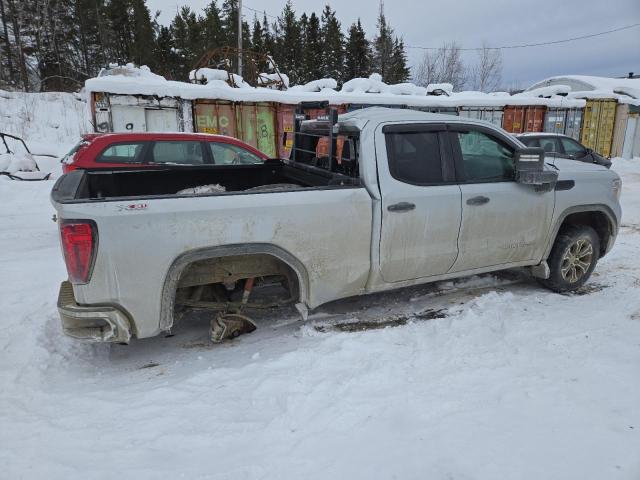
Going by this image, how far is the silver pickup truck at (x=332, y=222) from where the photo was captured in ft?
9.20

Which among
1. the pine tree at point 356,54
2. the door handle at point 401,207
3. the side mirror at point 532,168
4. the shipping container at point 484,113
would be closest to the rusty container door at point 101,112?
the door handle at point 401,207

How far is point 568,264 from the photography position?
4.52m


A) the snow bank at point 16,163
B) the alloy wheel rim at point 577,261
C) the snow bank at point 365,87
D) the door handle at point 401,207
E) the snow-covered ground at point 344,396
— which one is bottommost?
the snow-covered ground at point 344,396

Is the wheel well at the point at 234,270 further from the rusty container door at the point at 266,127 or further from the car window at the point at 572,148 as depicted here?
the car window at the point at 572,148

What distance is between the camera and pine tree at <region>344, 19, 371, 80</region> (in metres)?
40.7

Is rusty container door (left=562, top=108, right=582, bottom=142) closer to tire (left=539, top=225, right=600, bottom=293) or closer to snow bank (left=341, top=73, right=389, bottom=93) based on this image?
snow bank (left=341, top=73, right=389, bottom=93)

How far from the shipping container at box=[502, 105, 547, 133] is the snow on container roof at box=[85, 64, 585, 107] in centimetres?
Answer: 24

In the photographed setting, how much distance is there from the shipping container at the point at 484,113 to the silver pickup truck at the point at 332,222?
12999 millimetres

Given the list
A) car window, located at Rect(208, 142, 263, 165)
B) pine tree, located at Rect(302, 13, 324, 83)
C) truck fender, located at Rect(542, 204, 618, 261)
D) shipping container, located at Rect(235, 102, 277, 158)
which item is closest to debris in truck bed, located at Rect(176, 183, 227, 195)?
car window, located at Rect(208, 142, 263, 165)

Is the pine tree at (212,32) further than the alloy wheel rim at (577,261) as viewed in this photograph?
Yes

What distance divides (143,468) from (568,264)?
4.33 m

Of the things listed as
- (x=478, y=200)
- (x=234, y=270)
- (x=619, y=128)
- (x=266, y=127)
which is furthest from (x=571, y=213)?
(x=619, y=128)

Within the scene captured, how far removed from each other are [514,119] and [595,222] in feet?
47.4

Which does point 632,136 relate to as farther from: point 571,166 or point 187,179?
point 187,179
